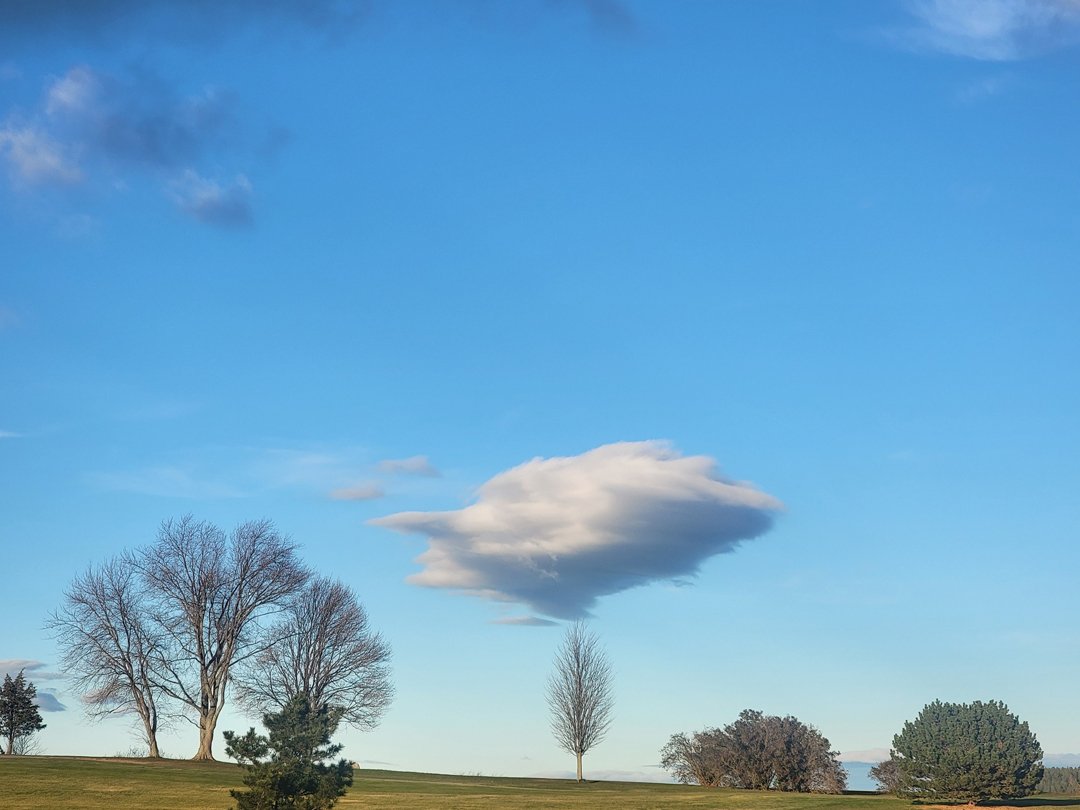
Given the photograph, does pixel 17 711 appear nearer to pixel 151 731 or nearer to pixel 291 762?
pixel 151 731

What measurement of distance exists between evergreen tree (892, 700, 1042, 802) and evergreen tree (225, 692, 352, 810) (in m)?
21.2

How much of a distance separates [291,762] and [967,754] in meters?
22.9

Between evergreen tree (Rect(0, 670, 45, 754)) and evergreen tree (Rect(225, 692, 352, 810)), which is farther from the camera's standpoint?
evergreen tree (Rect(0, 670, 45, 754))

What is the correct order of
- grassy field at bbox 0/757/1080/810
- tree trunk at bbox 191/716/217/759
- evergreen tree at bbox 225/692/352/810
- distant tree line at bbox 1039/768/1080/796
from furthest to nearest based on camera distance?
distant tree line at bbox 1039/768/1080/796 → tree trunk at bbox 191/716/217/759 → grassy field at bbox 0/757/1080/810 → evergreen tree at bbox 225/692/352/810

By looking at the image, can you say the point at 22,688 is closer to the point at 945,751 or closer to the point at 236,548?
the point at 236,548

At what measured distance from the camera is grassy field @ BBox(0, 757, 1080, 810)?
3469 cm

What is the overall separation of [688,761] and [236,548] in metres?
30.1

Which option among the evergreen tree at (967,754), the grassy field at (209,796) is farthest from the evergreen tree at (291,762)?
the evergreen tree at (967,754)

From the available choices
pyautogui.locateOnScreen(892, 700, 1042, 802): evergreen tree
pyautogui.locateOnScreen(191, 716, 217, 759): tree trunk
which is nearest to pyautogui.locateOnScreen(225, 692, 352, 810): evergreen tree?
pyautogui.locateOnScreen(892, 700, 1042, 802): evergreen tree

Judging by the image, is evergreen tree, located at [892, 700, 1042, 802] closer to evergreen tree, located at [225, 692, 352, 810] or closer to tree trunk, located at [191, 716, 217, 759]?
evergreen tree, located at [225, 692, 352, 810]

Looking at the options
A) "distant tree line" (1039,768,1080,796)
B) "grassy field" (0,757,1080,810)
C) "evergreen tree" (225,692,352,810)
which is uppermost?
"evergreen tree" (225,692,352,810)

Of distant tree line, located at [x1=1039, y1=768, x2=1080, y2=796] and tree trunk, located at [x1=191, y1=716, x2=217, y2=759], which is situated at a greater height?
tree trunk, located at [x1=191, y1=716, x2=217, y2=759]

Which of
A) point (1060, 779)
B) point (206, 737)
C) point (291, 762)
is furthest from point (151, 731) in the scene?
point (1060, 779)

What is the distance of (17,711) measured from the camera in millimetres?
69938
